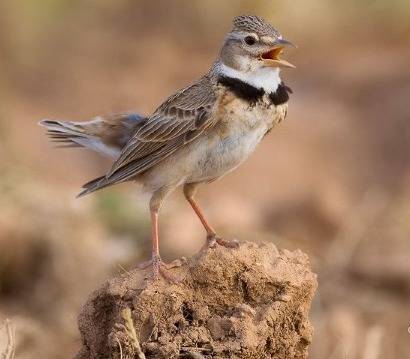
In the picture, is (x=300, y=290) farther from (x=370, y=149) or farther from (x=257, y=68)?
(x=370, y=149)

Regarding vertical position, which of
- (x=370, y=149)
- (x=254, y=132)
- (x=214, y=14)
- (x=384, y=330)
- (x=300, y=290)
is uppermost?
(x=214, y=14)

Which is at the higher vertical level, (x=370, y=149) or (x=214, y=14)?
(x=214, y=14)

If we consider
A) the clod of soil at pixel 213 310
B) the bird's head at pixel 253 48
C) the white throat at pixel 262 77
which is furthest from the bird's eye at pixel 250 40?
the clod of soil at pixel 213 310

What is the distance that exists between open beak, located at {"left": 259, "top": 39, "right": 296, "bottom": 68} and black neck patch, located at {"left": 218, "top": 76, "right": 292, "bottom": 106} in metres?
0.15

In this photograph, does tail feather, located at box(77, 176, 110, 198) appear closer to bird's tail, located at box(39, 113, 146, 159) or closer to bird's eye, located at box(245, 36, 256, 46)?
bird's tail, located at box(39, 113, 146, 159)

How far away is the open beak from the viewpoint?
774cm

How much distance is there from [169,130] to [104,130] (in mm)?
768

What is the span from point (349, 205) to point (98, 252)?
14.4 feet

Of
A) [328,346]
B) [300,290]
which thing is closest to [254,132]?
[300,290]

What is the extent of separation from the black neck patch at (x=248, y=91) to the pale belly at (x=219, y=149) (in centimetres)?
6

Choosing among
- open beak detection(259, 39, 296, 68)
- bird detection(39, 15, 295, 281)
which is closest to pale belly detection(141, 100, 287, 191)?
bird detection(39, 15, 295, 281)

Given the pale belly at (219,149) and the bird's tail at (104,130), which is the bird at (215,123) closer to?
the pale belly at (219,149)

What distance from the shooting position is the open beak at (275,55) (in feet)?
25.4

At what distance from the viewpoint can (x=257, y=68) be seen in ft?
25.6
